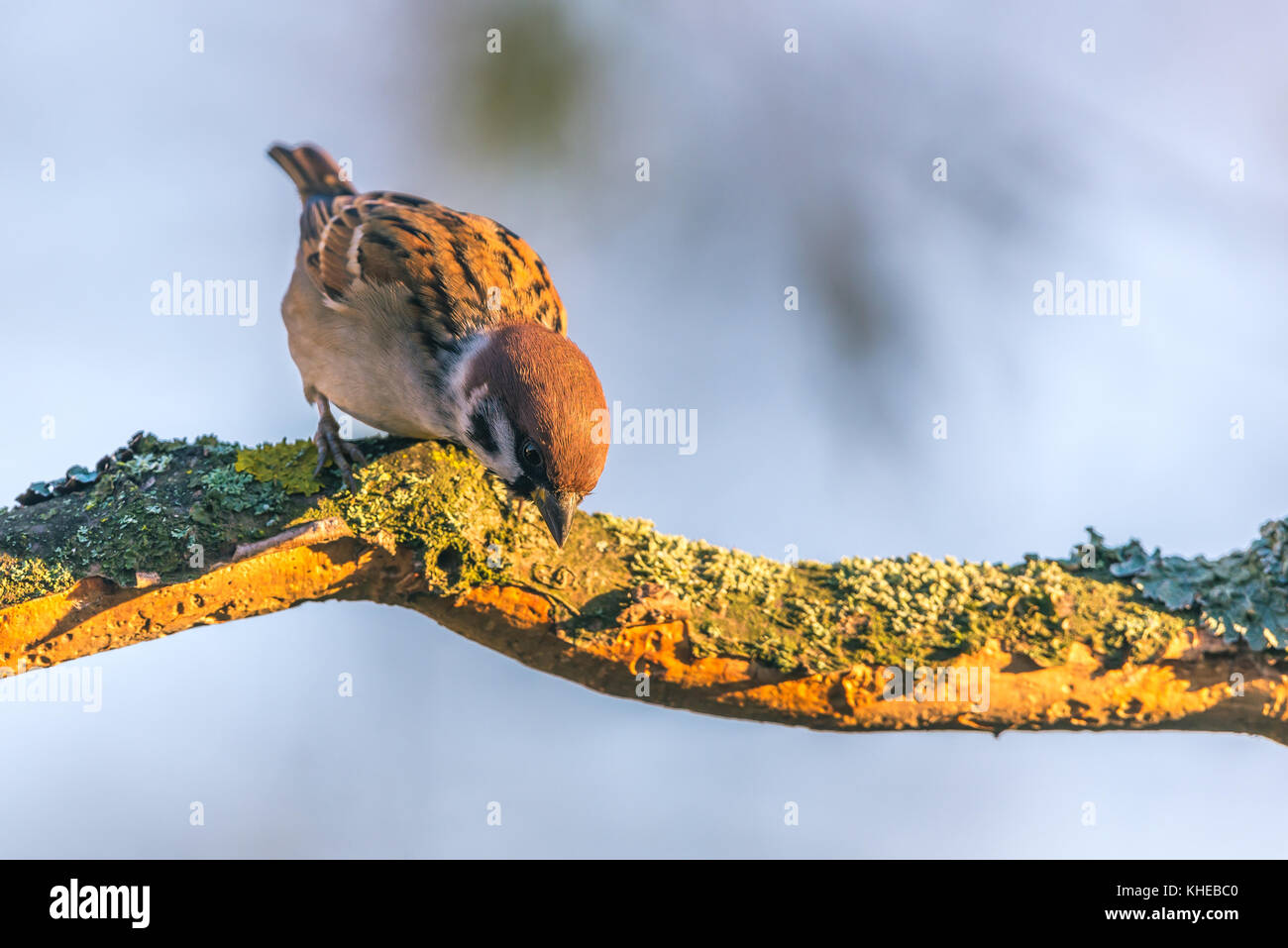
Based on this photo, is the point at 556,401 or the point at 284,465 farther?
the point at 556,401

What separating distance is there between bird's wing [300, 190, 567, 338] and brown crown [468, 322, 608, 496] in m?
0.36

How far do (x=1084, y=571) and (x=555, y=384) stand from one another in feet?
6.25

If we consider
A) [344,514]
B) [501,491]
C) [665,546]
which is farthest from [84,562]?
[665,546]

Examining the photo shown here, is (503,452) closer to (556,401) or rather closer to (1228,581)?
(556,401)

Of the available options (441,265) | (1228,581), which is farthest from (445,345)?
(1228,581)

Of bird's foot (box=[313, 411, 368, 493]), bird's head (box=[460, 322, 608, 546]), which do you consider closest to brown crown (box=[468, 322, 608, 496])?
bird's head (box=[460, 322, 608, 546])

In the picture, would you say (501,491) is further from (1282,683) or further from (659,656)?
(1282,683)

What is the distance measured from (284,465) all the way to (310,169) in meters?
2.40

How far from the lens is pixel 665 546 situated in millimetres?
3172

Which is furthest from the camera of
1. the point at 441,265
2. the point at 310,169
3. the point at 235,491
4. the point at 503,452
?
the point at 310,169

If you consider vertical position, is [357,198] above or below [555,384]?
above

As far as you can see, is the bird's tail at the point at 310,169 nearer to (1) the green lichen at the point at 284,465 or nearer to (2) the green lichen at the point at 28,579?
(1) the green lichen at the point at 284,465

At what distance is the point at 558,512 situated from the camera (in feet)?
10.1

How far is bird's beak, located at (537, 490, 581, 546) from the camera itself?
3.07m
